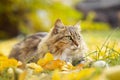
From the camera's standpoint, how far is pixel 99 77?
296 centimetres

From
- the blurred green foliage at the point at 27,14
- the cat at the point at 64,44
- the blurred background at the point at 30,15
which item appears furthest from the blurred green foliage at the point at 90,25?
the cat at the point at 64,44

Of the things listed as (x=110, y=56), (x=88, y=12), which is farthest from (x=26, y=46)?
(x=88, y=12)

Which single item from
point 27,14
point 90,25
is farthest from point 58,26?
point 90,25

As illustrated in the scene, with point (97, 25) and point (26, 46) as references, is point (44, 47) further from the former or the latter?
point (97, 25)

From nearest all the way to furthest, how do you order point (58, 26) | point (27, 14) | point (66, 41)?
point (66, 41) → point (58, 26) → point (27, 14)

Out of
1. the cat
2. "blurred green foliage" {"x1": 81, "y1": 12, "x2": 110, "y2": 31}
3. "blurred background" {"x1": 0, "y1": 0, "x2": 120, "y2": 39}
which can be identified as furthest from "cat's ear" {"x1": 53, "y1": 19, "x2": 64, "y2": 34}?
"blurred green foliage" {"x1": 81, "y1": 12, "x2": 110, "y2": 31}

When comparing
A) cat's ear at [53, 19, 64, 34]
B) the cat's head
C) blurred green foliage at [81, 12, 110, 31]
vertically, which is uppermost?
blurred green foliage at [81, 12, 110, 31]

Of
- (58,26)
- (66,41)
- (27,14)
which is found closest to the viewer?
(66,41)

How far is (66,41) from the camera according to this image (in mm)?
5277

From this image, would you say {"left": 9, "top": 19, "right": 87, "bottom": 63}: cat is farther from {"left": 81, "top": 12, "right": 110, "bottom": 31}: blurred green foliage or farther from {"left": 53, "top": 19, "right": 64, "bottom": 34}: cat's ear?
{"left": 81, "top": 12, "right": 110, "bottom": 31}: blurred green foliage

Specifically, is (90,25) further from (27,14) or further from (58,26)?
(58,26)

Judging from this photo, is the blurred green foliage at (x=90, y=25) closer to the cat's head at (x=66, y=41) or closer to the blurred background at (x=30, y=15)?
the blurred background at (x=30, y=15)

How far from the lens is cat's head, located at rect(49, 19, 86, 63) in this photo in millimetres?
5238

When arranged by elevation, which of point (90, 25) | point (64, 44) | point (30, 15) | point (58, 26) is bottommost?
point (64, 44)
